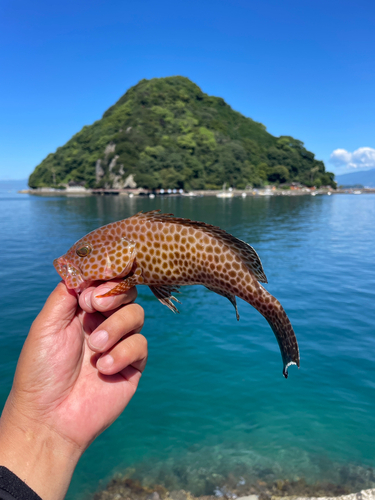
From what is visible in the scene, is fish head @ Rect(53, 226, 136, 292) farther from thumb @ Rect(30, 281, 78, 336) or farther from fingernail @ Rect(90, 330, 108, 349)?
fingernail @ Rect(90, 330, 108, 349)

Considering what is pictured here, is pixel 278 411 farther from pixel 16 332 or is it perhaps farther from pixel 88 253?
pixel 16 332

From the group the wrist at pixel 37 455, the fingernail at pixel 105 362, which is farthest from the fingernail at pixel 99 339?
the wrist at pixel 37 455

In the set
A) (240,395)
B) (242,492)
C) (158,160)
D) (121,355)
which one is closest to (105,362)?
(121,355)

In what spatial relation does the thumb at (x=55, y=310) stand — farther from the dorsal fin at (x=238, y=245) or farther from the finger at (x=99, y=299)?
the dorsal fin at (x=238, y=245)

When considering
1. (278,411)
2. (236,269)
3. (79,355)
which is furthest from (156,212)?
(278,411)

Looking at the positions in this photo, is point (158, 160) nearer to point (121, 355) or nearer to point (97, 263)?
point (97, 263)

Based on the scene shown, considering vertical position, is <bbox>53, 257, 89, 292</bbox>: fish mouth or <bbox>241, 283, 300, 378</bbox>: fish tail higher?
<bbox>53, 257, 89, 292</bbox>: fish mouth

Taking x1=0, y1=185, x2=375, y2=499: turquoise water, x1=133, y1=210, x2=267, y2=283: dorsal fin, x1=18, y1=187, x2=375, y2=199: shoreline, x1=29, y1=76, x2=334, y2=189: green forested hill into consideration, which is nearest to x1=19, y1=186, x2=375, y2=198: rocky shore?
x1=18, y1=187, x2=375, y2=199: shoreline
